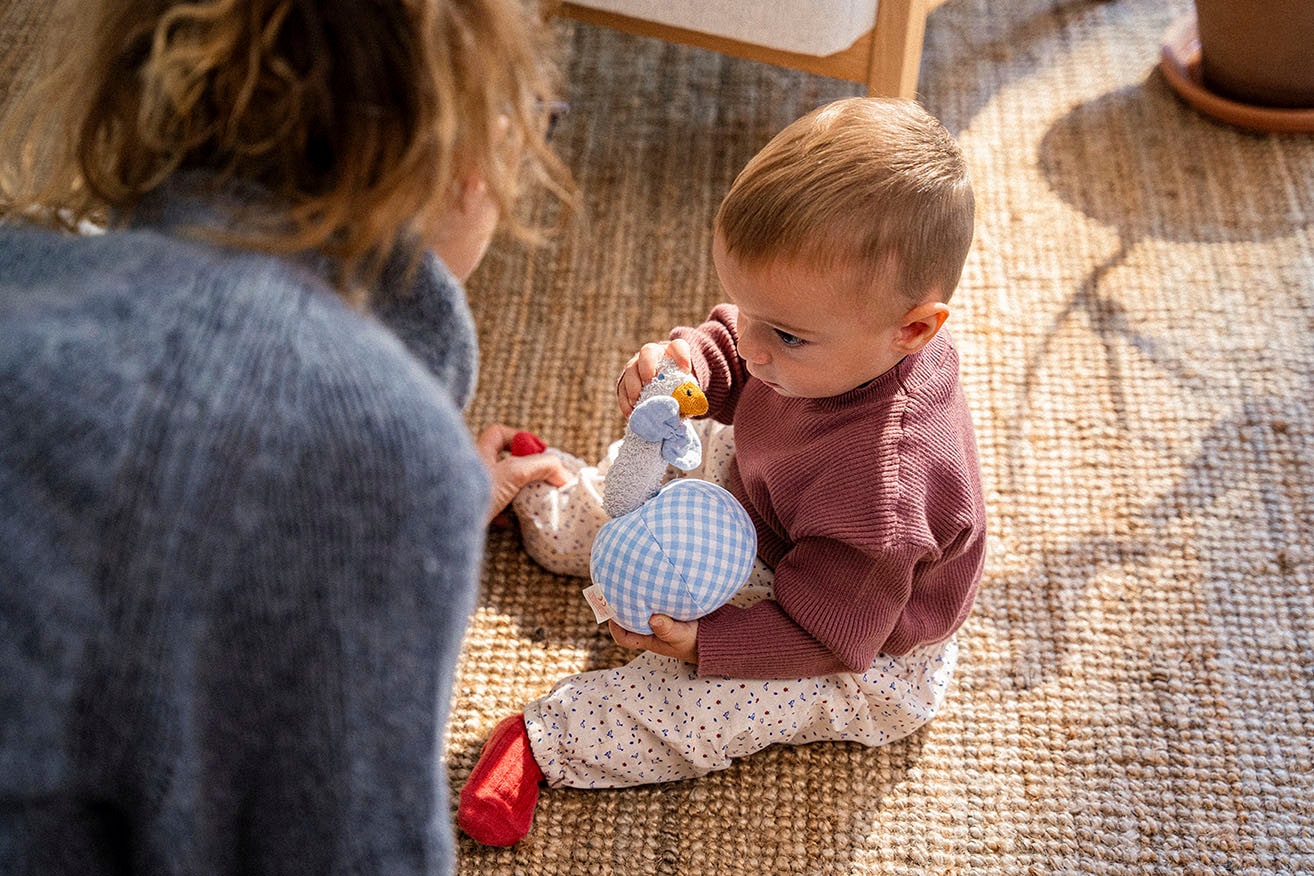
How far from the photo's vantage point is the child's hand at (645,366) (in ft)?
3.55

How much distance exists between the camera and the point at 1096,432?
Result: 1.32 metres

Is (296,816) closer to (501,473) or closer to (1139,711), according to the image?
(501,473)

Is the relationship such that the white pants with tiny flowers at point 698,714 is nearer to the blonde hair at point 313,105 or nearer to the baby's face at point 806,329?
the baby's face at point 806,329

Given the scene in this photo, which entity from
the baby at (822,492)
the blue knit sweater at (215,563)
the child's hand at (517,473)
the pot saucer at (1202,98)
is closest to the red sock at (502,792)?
the baby at (822,492)

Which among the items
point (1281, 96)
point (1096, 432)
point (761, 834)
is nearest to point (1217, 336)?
point (1096, 432)

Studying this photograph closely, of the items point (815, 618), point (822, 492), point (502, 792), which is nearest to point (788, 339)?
point (822, 492)

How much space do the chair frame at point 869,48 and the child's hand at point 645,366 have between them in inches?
19.4

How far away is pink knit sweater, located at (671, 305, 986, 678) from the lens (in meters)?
0.93

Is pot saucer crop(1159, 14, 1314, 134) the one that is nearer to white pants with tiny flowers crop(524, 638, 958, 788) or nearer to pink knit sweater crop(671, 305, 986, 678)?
pink knit sweater crop(671, 305, 986, 678)

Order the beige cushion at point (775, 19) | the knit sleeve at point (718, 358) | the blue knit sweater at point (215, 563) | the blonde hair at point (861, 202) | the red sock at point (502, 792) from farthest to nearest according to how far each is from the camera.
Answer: the beige cushion at point (775, 19) < the knit sleeve at point (718, 358) < the red sock at point (502, 792) < the blonde hair at point (861, 202) < the blue knit sweater at point (215, 563)

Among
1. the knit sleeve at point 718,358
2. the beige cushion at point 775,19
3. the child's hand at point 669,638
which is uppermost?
the beige cushion at point 775,19

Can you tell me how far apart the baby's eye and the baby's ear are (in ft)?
0.26

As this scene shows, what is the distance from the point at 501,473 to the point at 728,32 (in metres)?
0.60

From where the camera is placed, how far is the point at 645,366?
1.09m
